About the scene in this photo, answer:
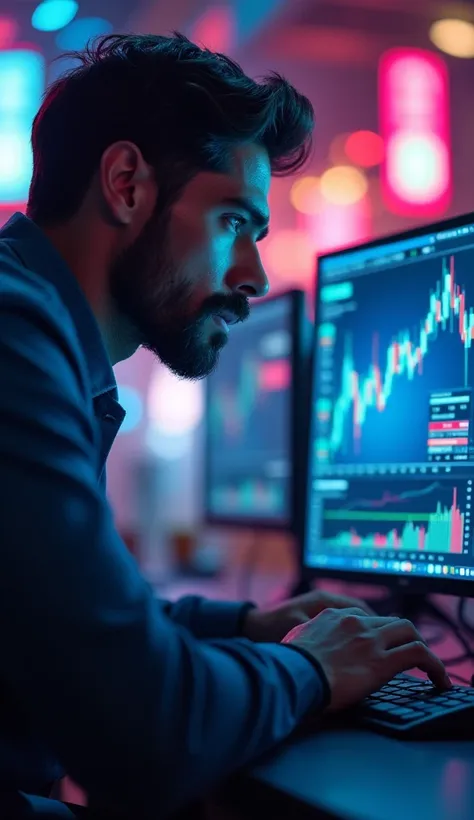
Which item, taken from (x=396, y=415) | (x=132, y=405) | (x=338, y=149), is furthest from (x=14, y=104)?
(x=396, y=415)

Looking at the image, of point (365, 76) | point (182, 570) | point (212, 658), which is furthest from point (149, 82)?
point (365, 76)

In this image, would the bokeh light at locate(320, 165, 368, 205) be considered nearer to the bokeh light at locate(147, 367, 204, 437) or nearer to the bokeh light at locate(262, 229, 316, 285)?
the bokeh light at locate(262, 229, 316, 285)

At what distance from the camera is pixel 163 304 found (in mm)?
951

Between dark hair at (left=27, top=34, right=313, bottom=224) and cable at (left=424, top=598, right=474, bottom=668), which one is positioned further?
cable at (left=424, top=598, right=474, bottom=668)

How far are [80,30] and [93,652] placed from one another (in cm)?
338

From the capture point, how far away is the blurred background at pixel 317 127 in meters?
3.25

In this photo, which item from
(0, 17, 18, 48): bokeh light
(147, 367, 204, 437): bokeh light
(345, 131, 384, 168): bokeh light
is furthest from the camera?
(345, 131, 384, 168): bokeh light

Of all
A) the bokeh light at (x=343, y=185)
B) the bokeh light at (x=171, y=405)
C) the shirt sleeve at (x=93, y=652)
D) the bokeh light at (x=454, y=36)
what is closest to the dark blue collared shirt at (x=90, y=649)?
the shirt sleeve at (x=93, y=652)

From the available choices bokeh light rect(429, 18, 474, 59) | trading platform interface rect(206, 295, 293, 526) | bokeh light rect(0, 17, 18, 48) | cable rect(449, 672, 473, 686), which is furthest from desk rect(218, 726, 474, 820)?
bokeh light rect(429, 18, 474, 59)

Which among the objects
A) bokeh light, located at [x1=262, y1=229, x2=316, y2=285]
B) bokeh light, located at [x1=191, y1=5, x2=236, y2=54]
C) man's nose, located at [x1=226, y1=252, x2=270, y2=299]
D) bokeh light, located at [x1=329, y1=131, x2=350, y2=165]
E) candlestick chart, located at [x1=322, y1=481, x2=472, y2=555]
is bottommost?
candlestick chart, located at [x1=322, y1=481, x2=472, y2=555]

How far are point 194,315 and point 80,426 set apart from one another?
34 centimetres

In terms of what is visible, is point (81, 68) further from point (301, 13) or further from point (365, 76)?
point (365, 76)

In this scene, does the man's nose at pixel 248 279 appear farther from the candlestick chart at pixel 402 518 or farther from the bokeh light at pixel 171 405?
the bokeh light at pixel 171 405

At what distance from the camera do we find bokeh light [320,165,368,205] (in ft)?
14.0
